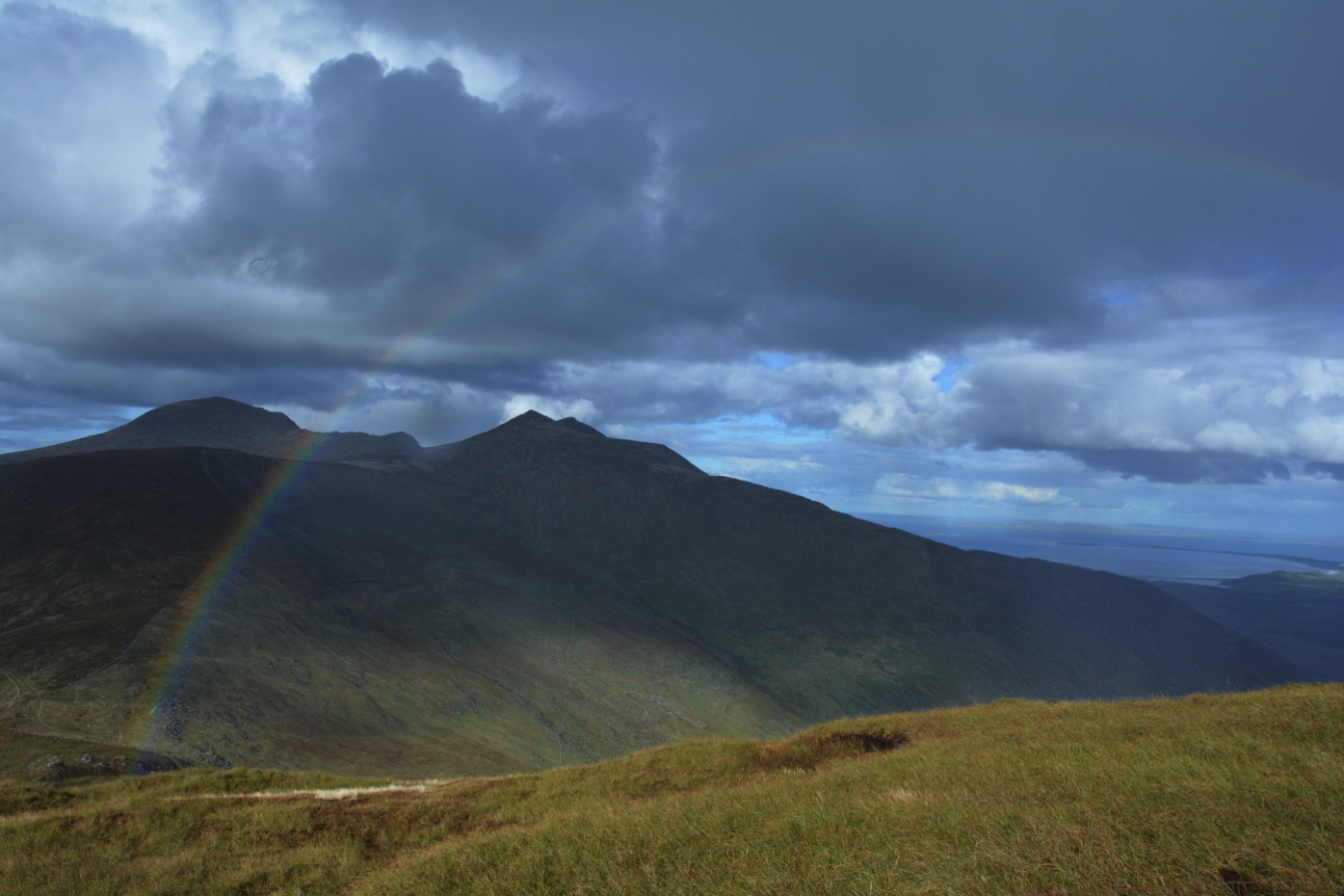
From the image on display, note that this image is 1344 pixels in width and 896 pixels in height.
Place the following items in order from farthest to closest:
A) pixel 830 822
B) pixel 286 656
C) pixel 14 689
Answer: pixel 286 656 < pixel 14 689 < pixel 830 822

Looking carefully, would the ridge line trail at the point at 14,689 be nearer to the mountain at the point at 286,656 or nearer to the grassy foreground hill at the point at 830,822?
the mountain at the point at 286,656

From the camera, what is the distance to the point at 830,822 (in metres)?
12.4

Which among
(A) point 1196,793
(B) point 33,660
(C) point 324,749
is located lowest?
(C) point 324,749

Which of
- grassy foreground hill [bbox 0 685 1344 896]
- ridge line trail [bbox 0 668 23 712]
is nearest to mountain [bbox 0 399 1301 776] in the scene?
ridge line trail [bbox 0 668 23 712]

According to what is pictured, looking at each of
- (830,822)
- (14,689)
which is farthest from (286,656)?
(830,822)

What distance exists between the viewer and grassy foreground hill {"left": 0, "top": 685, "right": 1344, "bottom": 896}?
9234mm

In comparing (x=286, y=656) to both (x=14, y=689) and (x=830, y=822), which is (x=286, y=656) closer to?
(x=14, y=689)

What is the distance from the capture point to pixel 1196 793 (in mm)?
11289

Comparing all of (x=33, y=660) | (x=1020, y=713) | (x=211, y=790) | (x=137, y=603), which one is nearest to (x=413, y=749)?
(x=33, y=660)

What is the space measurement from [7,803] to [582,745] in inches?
4254

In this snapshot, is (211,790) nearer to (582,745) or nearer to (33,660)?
(33,660)

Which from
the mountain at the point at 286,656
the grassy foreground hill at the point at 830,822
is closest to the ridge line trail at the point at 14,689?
the mountain at the point at 286,656

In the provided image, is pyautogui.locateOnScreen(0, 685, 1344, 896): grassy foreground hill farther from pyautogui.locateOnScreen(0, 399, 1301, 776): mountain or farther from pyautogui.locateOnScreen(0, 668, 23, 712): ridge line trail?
pyautogui.locateOnScreen(0, 668, 23, 712): ridge line trail

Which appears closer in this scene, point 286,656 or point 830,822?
point 830,822
